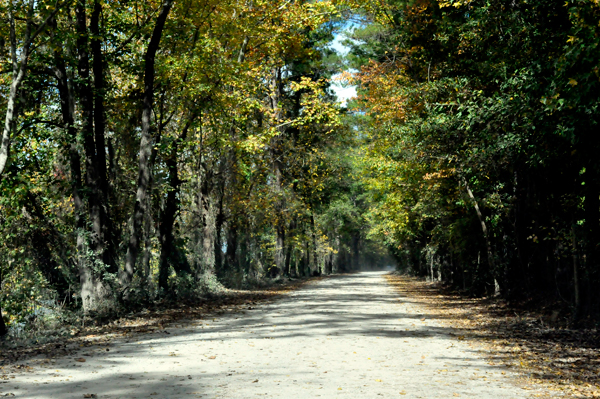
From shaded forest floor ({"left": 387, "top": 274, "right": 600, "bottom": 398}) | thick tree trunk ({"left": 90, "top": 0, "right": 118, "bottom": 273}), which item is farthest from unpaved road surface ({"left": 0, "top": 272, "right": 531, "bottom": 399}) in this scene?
thick tree trunk ({"left": 90, "top": 0, "right": 118, "bottom": 273})

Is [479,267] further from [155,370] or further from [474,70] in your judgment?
[155,370]

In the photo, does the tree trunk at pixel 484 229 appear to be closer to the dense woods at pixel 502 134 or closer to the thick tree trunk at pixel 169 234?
the dense woods at pixel 502 134

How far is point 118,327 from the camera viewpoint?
13680mm

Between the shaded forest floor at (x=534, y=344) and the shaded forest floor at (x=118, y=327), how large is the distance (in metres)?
6.77

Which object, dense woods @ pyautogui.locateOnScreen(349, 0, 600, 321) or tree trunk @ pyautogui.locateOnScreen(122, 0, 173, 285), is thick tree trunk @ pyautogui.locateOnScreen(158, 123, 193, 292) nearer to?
tree trunk @ pyautogui.locateOnScreen(122, 0, 173, 285)

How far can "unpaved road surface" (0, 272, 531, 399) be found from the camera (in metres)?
6.75

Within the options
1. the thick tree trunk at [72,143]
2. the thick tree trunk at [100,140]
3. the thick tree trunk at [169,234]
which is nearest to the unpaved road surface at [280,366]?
the thick tree trunk at [100,140]

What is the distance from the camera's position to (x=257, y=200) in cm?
3006

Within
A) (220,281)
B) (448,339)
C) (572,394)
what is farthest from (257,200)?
(572,394)

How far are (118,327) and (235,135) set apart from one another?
13443 millimetres

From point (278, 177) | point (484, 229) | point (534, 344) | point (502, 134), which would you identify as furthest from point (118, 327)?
point (278, 177)

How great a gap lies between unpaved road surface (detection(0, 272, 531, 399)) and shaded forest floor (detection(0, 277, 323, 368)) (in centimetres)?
65

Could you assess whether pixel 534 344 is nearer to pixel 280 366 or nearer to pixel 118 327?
pixel 280 366

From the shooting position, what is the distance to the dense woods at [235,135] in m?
11.6
